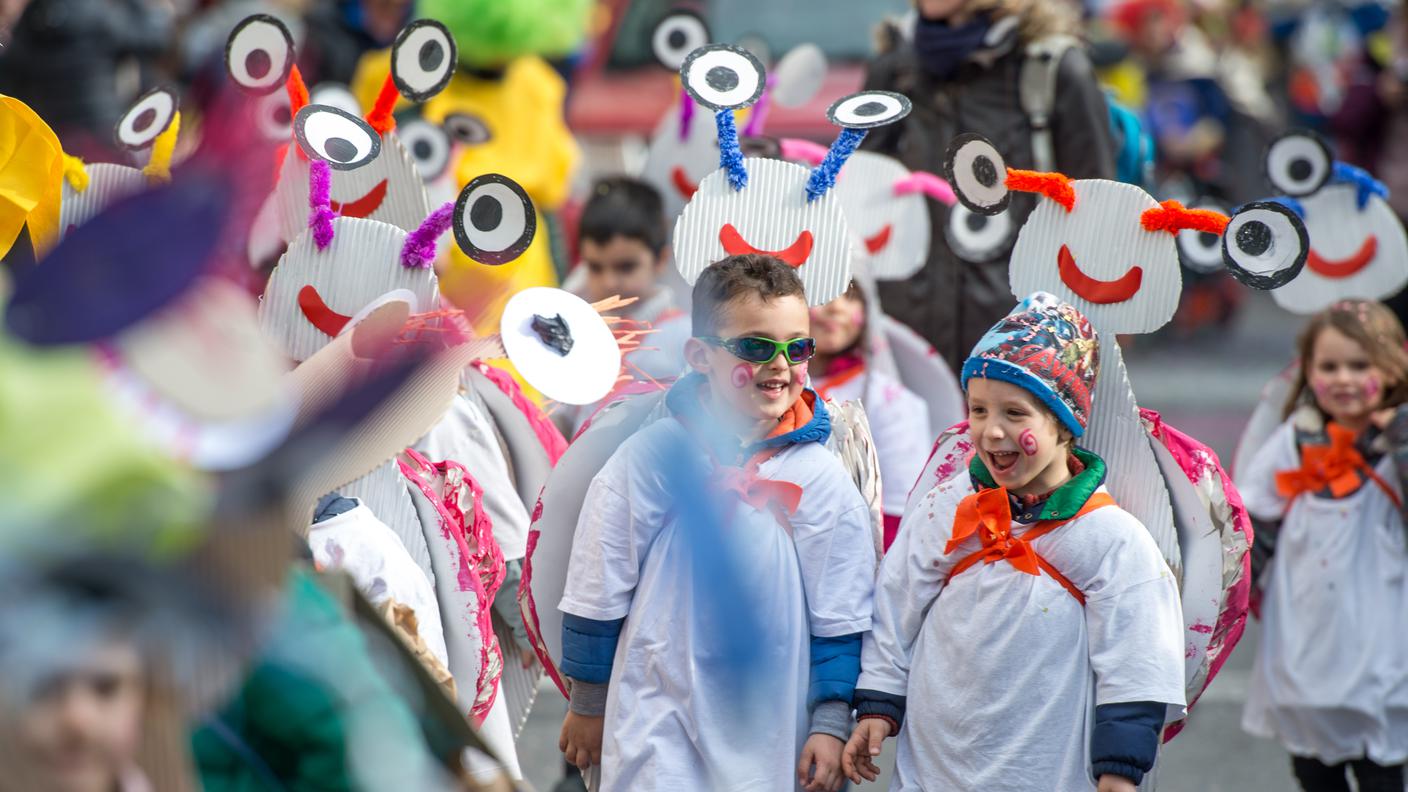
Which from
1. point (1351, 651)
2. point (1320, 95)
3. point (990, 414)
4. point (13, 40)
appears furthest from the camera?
point (1320, 95)

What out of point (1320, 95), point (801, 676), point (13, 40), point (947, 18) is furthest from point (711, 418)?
point (1320, 95)

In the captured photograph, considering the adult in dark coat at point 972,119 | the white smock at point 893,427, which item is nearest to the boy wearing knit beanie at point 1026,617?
the white smock at point 893,427

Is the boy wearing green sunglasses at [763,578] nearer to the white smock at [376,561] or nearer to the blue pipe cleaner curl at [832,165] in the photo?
the white smock at [376,561]

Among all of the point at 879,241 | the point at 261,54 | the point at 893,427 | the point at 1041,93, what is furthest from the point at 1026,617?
the point at 1041,93

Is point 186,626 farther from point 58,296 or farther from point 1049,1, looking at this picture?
point 1049,1

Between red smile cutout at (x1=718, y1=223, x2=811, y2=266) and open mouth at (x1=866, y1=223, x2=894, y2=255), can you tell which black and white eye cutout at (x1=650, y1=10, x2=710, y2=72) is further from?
red smile cutout at (x1=718, y1=223, x2=811, y2=266)

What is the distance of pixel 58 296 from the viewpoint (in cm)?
135

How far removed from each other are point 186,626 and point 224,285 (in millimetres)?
270

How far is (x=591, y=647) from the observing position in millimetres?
3150

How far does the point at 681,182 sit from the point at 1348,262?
1.98 metres

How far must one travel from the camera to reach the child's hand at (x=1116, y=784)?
2873mm

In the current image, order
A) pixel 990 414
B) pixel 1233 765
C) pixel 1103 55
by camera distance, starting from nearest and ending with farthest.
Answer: pixel 990 414
pixel 1233 765
pixel 1103 55

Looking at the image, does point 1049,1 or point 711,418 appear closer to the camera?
point 711,418

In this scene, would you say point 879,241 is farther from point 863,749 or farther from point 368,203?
point 863,749
